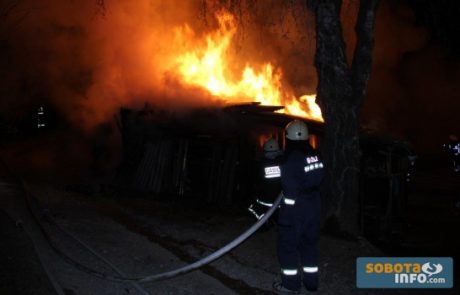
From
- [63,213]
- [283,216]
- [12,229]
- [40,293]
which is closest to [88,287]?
[40,293]

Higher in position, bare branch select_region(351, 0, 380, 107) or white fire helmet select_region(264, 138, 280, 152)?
bare branch select_region(351, 0, 380, 107)

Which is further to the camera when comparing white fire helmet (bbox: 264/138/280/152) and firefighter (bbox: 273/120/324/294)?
white fire helmet (bbox: 264/138/280/152)

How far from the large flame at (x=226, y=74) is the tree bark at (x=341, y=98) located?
20.8 feet

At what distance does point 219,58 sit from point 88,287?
11.4 m

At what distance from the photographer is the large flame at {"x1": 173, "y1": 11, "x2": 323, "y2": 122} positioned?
14.6m

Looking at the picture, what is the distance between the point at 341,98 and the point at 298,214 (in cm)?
271

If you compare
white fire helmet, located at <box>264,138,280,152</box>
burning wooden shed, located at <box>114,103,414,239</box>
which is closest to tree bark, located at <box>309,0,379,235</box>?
white fire helmet, located at <box>264,138,280,152</box>

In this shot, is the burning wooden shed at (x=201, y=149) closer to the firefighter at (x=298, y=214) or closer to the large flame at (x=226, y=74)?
the large flame at (x=226, y=74)

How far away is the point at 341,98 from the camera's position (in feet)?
24.6

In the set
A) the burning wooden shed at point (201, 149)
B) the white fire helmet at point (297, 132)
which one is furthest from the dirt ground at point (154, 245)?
the white fire helmet at point (297, 132)

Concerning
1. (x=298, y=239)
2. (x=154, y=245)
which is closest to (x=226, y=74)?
(x=154, y=245)

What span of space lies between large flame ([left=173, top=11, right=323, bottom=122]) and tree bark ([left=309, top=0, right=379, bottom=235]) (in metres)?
6.36

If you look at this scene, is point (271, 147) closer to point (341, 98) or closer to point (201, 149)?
point (341, 98)

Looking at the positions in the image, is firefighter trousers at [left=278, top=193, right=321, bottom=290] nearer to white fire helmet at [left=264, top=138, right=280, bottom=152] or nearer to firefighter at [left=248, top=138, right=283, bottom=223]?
firefighter at [left=248, top=138, right=283, bottom=223]
